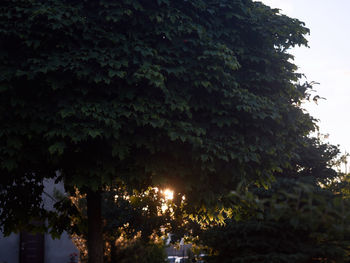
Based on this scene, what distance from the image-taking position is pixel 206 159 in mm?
9242

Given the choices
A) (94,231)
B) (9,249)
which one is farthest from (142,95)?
(9,249)

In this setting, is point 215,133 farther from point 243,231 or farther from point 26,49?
point 26,49

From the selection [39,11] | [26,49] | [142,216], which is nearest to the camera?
[39,11]

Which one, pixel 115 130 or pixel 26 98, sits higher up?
pixel 26 98

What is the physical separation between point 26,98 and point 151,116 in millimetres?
2858

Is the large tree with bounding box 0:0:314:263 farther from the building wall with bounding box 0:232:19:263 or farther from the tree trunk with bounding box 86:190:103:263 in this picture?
the building wall with bounding box 0:232:19:263

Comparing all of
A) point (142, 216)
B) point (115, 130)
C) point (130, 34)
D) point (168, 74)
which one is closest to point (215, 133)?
point (168, 74)

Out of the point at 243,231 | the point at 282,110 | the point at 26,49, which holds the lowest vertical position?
the point at 243,231

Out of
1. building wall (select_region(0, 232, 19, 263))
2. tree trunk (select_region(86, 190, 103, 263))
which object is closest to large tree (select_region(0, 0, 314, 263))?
tree trunk (select_region(86, 190, 103, 263))

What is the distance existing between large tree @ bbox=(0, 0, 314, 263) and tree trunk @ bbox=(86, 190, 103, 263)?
0.10 feet

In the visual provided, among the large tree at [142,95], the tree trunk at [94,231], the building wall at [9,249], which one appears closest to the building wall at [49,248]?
the building wall at [9,249]

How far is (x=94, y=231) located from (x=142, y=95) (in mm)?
4501

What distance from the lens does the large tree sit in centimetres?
871

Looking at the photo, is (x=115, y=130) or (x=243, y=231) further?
(x=243, y=231)
